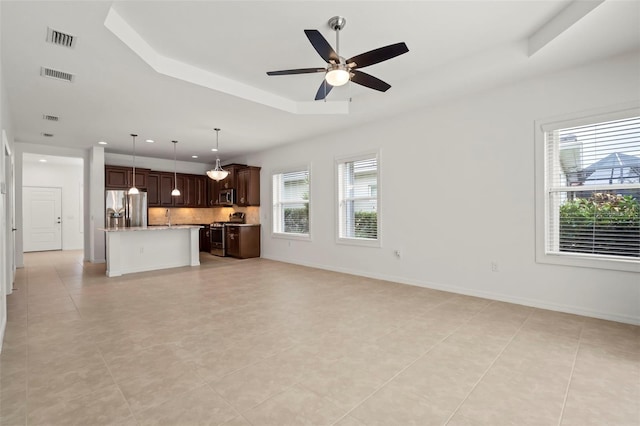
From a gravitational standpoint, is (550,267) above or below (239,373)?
above

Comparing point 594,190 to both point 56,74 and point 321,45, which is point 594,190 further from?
point 56,74

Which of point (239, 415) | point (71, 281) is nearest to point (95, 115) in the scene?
point (71, 281)

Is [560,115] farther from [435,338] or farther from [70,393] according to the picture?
[70,393]

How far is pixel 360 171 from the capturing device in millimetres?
5953

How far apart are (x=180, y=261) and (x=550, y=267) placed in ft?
21.9

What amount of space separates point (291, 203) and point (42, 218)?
27.7 ft

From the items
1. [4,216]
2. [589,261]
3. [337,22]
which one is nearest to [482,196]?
[589,261]

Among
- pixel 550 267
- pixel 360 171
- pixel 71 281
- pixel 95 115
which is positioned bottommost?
pixel 71 281

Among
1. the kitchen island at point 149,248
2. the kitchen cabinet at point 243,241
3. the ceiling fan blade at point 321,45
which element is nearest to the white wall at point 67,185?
the kitchen island at point 149,248

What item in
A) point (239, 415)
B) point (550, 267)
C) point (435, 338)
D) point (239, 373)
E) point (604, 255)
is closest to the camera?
point (239, 415)

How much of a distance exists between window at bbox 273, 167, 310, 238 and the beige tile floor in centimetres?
309

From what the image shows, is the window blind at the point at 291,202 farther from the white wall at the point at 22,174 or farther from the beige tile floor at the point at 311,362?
the white wall at the point at 22,174

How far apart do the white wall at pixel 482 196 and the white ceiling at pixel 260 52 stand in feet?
0.82

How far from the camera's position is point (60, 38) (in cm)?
292
